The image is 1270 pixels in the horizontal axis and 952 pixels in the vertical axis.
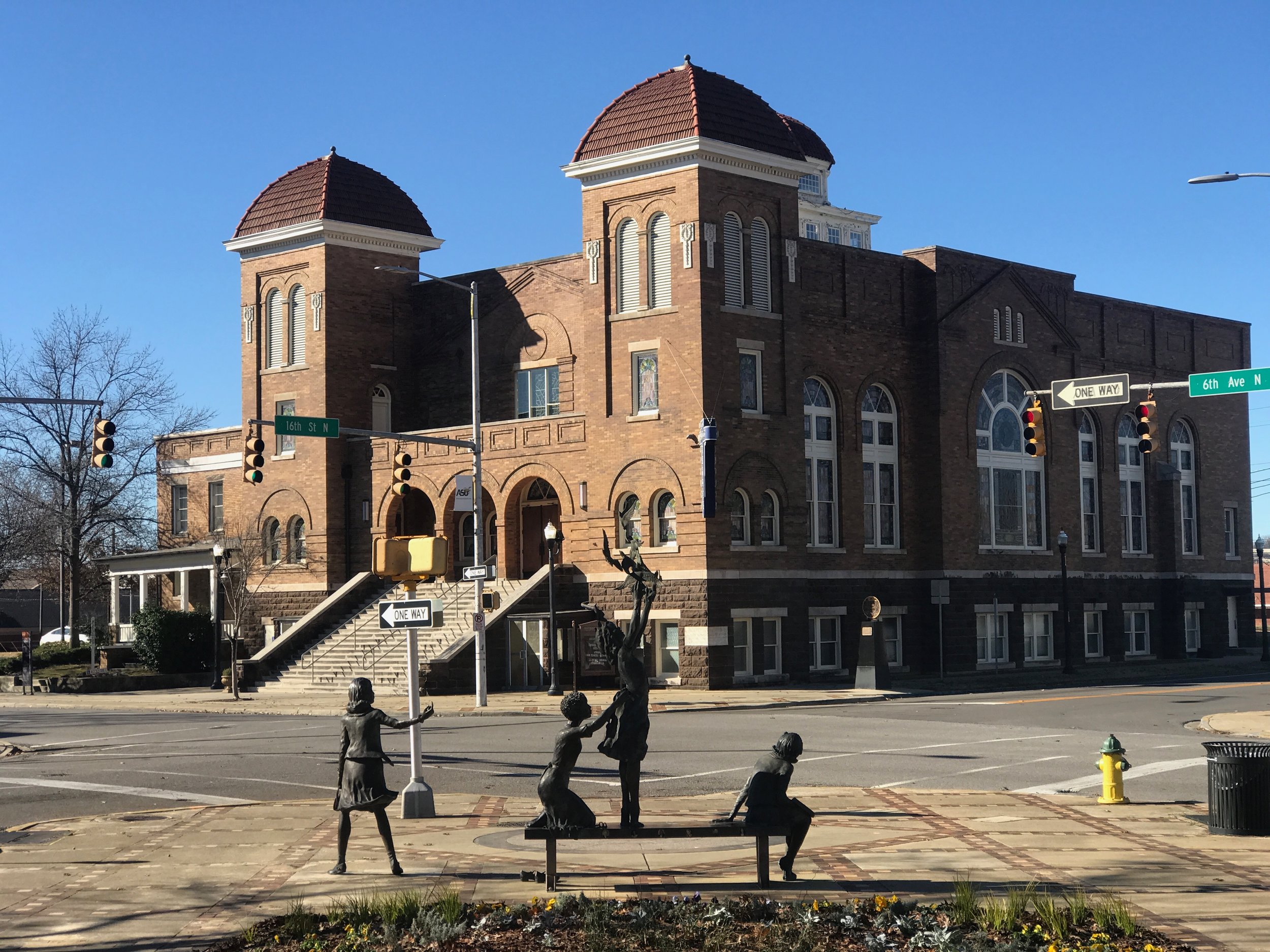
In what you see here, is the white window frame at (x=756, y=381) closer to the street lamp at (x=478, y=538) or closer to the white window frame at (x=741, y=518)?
the white window frame at (x=741, y=518)

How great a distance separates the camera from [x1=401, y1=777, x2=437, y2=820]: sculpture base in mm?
15039

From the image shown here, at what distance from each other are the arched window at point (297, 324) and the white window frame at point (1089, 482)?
2621cm

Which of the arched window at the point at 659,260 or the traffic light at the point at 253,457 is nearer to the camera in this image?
the traffic light at the point at 253,457

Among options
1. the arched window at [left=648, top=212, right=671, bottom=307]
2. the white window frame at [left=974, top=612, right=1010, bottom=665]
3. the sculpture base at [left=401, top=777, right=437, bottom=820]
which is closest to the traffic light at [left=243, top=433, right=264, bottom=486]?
the arched window at [left=648, top=212, right=671, bottom=307]

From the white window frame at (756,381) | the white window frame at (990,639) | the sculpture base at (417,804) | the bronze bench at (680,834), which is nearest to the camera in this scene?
the bronze bench at (680,834)

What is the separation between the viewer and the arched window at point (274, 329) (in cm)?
4662

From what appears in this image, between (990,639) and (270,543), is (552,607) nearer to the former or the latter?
(270,543)

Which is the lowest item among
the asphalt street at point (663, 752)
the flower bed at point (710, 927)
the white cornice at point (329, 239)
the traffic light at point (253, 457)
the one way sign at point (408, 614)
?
the asphalt street at point (663, 752)

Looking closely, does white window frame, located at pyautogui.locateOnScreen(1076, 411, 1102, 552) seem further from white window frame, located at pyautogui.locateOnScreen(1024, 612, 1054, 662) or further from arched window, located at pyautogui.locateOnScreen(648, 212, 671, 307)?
arched window, located at pyautogui.locateOnScreen(648, 212, 671, 307)

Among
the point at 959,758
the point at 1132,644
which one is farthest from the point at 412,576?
the point at 1132,644

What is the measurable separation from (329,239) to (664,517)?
48.3 ft

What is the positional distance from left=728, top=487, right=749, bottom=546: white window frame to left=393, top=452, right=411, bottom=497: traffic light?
48.9 ft


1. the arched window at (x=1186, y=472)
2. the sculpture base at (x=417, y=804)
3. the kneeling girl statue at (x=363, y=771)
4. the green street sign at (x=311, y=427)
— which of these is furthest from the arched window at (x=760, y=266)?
the kneeling girl statue at (x=363, y=771)

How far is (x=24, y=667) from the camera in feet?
143
